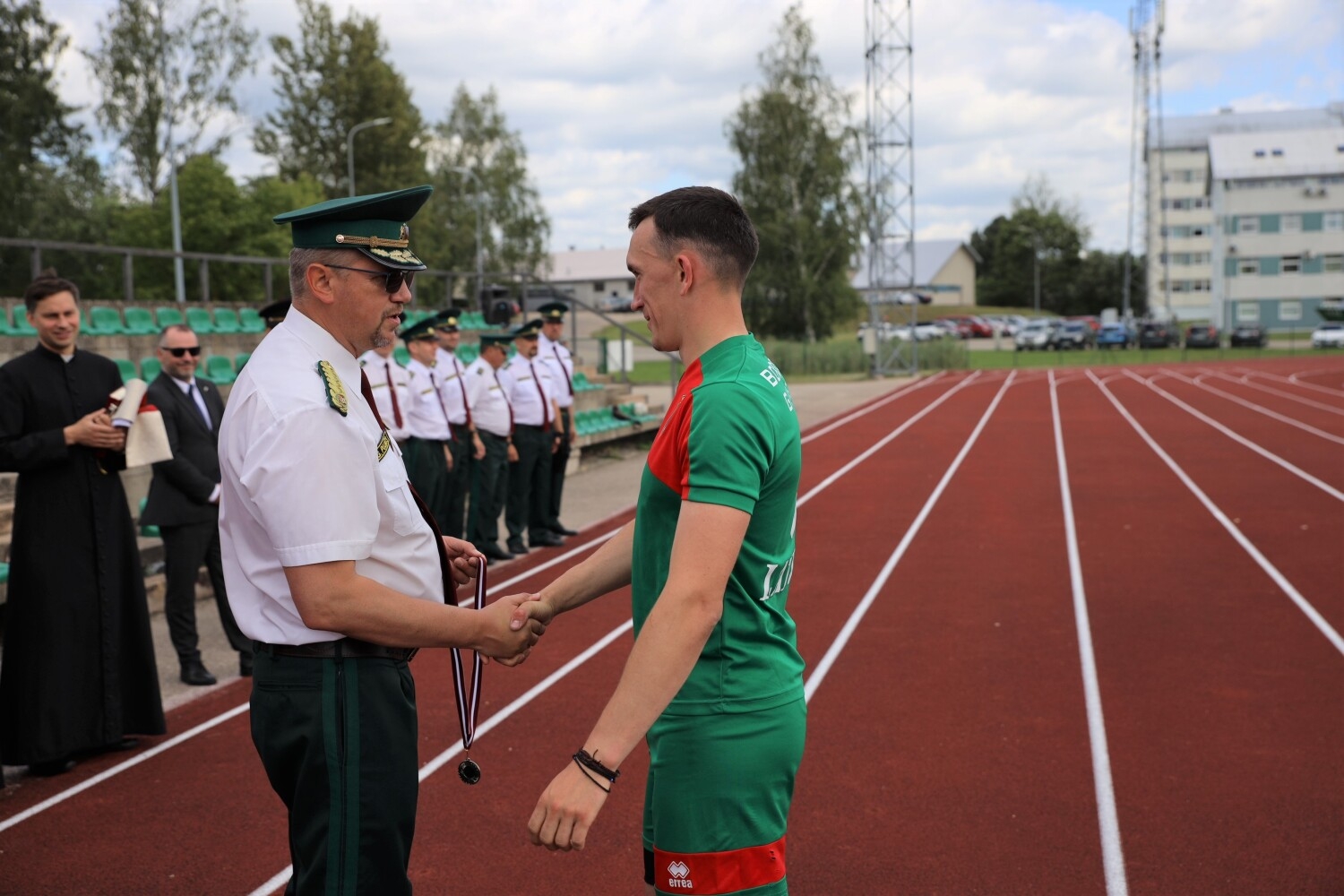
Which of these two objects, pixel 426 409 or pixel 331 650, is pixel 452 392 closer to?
pixel 426 409

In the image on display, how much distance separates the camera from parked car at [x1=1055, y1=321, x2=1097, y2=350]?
50.2 m

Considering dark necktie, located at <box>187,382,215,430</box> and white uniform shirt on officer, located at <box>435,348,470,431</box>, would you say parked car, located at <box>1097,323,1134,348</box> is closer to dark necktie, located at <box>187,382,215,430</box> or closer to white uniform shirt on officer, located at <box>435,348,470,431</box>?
white uniform shirt on officer, located at <box>435,348,470,431</box>

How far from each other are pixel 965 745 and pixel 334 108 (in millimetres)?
49385

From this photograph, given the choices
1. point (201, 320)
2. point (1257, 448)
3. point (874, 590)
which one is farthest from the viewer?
point (1257, 448)

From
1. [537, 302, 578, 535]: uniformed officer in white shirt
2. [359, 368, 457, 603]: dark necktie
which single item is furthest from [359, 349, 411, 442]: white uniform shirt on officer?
[359, 368, 457, 603]: dark necktie

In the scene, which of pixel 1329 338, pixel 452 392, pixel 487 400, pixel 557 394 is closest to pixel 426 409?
pixel 452 392

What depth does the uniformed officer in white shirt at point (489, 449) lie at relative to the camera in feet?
33.8

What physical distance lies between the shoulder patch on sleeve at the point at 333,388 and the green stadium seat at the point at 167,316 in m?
13.2

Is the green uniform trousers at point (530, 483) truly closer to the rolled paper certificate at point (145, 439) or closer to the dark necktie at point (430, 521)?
the rolled paper certificate at point (145, 439)

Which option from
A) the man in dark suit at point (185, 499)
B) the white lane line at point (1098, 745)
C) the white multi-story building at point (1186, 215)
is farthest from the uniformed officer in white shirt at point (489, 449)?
the white multi-story building at point (1186, 215)

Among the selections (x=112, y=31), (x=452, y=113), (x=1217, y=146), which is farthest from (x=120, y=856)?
(x=1217, y=146)

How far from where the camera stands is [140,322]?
1419 centimetres

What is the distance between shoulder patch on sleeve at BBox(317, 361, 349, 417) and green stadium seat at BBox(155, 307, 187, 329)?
13239mm

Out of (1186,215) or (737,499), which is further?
(1186,215)
